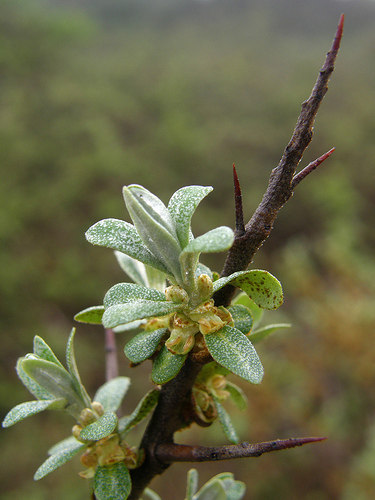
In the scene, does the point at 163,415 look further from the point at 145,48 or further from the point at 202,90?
the point at 145,48

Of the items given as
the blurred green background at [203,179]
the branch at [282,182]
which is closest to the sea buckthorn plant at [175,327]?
the branch at [282,182]

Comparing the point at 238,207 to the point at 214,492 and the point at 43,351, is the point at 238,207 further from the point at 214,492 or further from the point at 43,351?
the point at 214,492

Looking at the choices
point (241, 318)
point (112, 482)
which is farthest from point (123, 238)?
point (112, 482)

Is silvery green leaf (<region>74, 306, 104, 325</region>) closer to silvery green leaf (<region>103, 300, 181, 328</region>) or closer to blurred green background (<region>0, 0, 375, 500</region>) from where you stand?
silvery green leaf (<region>103, 300, 181, 328</region>)

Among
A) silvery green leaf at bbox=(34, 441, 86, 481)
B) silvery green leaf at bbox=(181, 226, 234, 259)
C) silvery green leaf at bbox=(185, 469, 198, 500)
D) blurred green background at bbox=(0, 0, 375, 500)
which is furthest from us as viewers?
blurred green background at bbox=(0, 0, 375, 500)

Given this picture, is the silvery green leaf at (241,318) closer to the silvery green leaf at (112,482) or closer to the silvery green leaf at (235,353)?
the silvery green leaf at (235,353)

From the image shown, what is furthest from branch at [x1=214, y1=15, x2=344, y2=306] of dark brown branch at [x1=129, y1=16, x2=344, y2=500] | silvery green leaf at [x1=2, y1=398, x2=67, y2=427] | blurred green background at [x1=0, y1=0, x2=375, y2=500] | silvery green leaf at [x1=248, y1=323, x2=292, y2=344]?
blurred green background at [x1=0, y1=0, x2=375, y2=500]

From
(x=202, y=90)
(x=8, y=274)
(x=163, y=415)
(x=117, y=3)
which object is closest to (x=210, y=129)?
(x=202, y=90)
